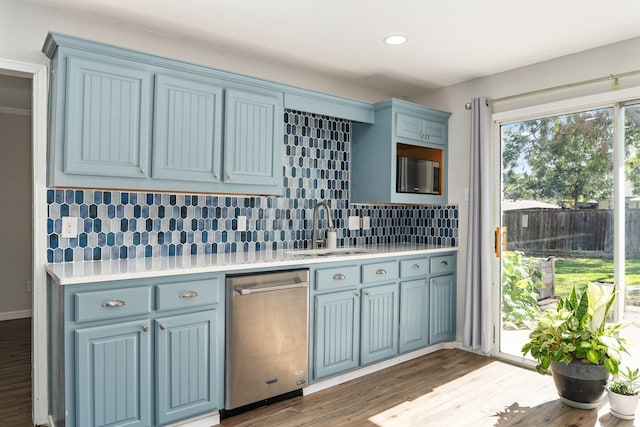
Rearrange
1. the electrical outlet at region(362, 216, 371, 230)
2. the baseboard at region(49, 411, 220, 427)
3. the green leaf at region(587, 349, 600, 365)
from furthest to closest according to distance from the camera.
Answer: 1. the electrical outlet at region(362, 216, 371, 230)
2. the green leaf at region(587, 349, 600, 365)
3. the baseboard at region(49, 411, 220, 427)

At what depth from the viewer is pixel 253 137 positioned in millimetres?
2990

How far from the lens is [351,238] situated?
161 inches

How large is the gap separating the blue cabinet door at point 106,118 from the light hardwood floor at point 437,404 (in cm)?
161

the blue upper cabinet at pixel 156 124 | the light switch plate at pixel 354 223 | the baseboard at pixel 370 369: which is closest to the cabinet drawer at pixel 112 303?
the blue upper cabinet at pixel 156 124

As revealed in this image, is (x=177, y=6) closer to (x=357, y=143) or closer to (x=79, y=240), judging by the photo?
(x=79, y=240)

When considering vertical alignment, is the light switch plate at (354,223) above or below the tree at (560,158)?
below

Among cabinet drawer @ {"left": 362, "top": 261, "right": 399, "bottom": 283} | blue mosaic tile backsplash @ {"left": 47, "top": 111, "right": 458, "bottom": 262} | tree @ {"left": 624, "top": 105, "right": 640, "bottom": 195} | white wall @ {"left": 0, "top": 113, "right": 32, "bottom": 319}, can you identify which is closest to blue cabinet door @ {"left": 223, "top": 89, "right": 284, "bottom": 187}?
blue mosaic tile backsplash @ {"left": 47, "top": 111, "right": 458, "bottom": 262}

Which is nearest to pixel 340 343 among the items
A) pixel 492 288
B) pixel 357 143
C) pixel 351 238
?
pixel 351 238

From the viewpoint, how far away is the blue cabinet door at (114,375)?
2.10 meters

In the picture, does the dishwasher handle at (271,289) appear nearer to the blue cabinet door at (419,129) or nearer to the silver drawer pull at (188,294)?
the silver drawer pull at (188,294)

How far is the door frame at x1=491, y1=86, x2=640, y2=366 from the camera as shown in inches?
120

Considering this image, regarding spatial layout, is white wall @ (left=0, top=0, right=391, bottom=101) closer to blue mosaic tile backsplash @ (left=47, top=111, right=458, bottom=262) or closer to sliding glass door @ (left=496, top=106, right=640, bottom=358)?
blue mosaic tile backsplash @ (left=47, top=111, right=458, bottom=262)

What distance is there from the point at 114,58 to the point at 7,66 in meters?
0.60

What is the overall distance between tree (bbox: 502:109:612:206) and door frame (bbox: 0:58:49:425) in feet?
11.2
